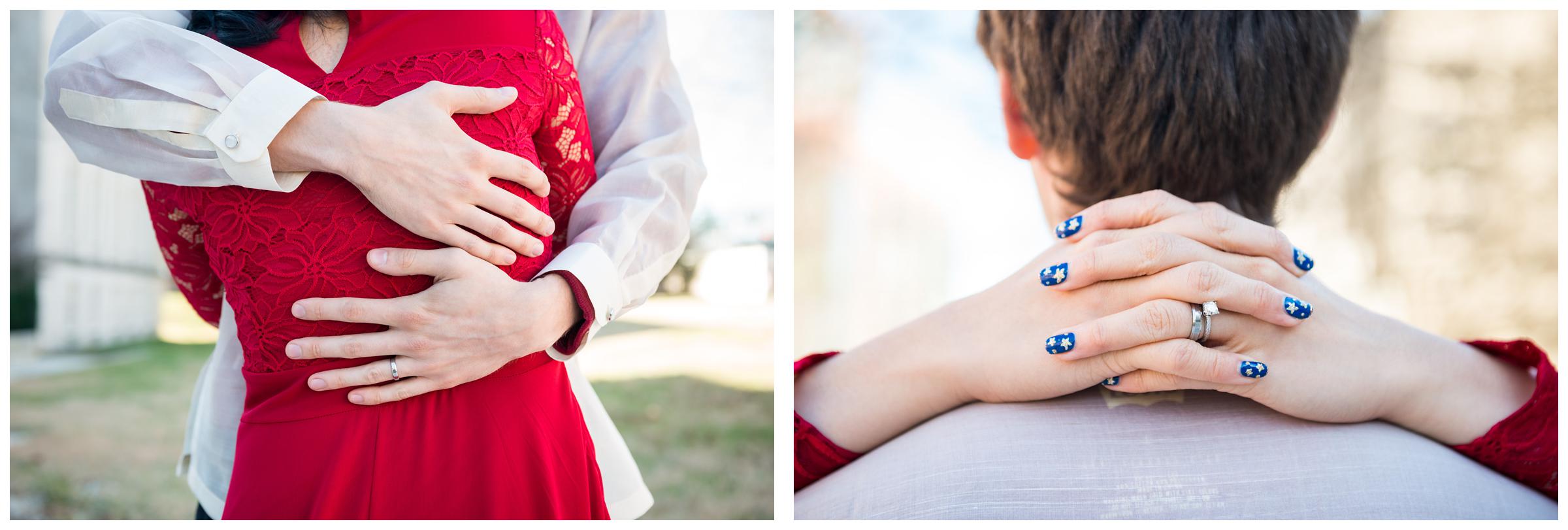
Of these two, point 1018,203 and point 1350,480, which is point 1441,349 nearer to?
point 1350,480

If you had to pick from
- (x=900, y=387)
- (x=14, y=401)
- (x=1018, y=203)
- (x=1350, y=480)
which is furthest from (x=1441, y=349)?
(x=14, y=401)

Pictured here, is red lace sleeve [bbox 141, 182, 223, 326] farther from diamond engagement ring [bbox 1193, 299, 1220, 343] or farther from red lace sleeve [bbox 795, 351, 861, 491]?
diamond engagement ring [bbox 1193, 299, 1220, 343]

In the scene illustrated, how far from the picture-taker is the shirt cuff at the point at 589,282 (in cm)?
99

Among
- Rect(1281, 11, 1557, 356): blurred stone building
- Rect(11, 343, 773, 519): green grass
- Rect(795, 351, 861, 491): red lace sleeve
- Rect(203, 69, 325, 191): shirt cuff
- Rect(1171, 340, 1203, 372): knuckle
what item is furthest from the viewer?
Rect(11, 343, 773, 519): green grass

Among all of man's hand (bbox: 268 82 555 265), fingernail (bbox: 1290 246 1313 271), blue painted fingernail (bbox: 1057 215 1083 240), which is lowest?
fingernail (bbox: 1290 246 1313 271)

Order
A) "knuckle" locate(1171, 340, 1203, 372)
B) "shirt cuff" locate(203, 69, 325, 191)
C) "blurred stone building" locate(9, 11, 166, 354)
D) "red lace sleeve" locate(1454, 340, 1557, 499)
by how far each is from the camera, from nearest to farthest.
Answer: "shirt cuff" locate(203, 69, 325, 191) < "knuckle" locate(1171, 340, 1203, 372) < "red lace sleeve" locate(1454, 340, 1557, 499) < "blurred stone building" locate(9, 11, 166, 354)

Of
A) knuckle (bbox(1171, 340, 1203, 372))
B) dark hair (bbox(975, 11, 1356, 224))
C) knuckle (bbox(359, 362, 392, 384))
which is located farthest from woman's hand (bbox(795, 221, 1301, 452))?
knuckle (bbox(359, 362, 392, 384))

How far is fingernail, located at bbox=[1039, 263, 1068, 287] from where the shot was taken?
3.33ft

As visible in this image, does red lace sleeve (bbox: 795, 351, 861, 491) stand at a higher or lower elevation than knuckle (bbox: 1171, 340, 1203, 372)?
lower

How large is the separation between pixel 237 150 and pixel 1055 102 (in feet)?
3.48

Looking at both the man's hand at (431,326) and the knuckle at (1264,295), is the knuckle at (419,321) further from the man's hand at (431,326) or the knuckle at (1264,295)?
the knuckle at (1264,295)

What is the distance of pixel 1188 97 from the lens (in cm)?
108

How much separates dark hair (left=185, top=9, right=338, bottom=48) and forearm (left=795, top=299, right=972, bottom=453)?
84 cm

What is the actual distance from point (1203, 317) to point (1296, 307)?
0.41ft
